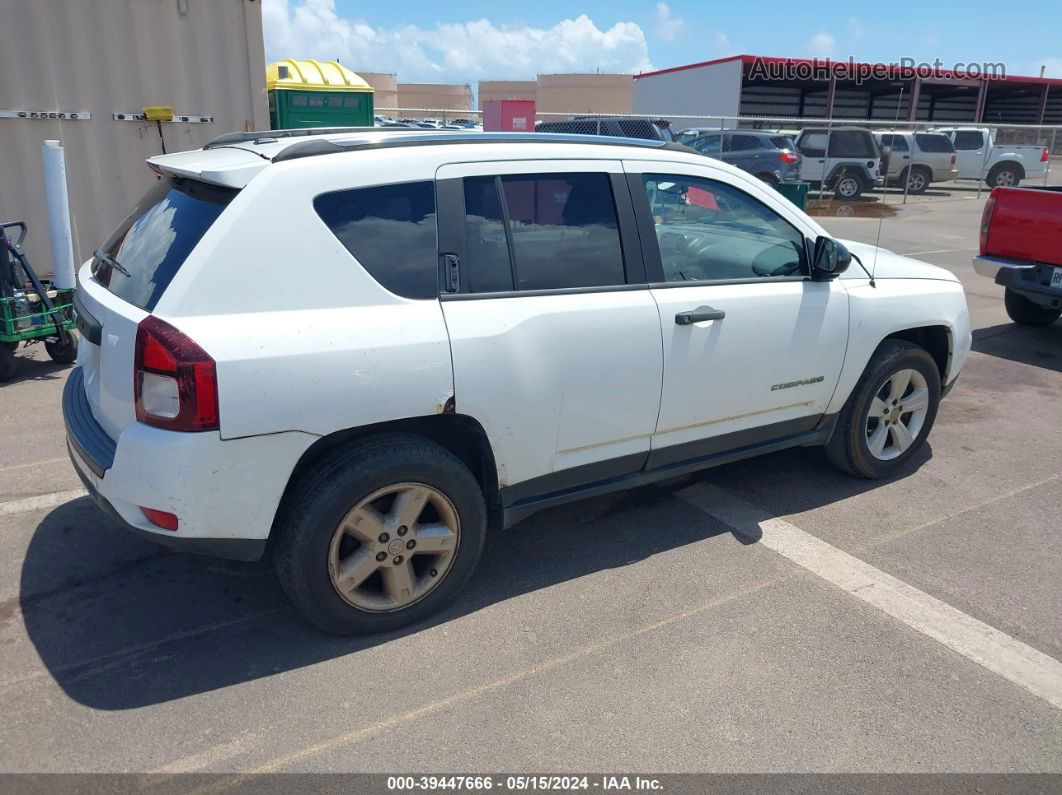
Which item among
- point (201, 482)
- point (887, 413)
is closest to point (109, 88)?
point (201, 482)

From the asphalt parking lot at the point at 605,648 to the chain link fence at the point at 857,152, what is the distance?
12003 mm

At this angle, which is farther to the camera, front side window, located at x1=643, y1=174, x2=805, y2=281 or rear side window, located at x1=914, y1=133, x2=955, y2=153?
rear side window, located at x1=914, y1=133, x2=955, y2=153

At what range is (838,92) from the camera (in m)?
42.0

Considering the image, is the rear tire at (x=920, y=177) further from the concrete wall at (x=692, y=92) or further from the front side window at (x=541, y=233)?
the front side window at (x=541, y=233)

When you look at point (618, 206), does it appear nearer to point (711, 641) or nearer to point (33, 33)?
point (711, 641)

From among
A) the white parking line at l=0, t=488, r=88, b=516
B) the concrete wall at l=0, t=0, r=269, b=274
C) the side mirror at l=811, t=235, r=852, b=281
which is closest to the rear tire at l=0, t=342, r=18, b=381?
the concrete wall at l=0, t=0, r=269, b=274

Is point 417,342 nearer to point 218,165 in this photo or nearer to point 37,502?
point 218,165

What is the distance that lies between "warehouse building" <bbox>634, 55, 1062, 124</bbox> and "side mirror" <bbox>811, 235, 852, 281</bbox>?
109ft

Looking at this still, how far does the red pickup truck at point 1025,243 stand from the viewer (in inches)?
296

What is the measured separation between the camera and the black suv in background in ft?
58.1

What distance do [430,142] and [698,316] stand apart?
1368mm

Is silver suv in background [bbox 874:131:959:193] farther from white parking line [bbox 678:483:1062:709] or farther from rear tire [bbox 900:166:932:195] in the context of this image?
white parking line [bbox 678:483:1062:709]

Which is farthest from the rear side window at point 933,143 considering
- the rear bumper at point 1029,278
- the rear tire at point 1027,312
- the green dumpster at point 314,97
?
the green dumpster at point 314,97

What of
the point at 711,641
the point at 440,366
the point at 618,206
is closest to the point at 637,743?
the point at 711,641
